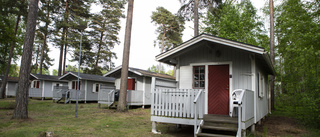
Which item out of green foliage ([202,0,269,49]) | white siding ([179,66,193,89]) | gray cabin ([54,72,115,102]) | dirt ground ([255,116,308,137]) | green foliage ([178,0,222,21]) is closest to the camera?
dirt ground ([255,116,308,137])

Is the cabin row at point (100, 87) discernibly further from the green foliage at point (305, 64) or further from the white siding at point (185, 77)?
the green foliage at point (305, 64)

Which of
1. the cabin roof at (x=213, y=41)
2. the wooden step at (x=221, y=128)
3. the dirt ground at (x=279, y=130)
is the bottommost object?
the dirt ground at (x=279, y=130)

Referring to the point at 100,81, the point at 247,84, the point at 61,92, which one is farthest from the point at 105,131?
the point at 100,81

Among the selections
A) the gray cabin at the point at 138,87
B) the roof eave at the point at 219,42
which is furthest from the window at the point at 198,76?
the gray cabin at the point at 138,87

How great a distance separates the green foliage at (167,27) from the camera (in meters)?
25.9

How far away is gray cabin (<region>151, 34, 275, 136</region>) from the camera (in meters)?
5.60

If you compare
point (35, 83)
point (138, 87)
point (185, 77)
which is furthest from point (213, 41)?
point (35, 83)

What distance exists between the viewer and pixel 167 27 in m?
26.5

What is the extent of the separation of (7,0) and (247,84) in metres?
18.1

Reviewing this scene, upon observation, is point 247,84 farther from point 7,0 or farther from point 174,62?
point 7,0

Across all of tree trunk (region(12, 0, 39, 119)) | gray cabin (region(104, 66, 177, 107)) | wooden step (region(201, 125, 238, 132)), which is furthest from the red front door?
gray cabin (region(104, 66, 177, 107))

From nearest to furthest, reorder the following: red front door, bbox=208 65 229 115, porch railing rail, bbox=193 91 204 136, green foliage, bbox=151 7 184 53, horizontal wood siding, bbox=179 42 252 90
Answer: porch railing rail, bbox=193 91 204 136 → horizontal wood siding, bbox=179 42 252 90 → red front door, bbox=208 65 229 115 → green foliage, bbox=151 7 184 53

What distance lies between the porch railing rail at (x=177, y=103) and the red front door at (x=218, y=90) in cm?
157

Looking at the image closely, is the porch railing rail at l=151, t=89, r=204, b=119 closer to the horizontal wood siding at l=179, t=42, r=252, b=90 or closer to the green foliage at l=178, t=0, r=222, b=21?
the horizontal wood siding at l=179, t=42, r=252, b=90
